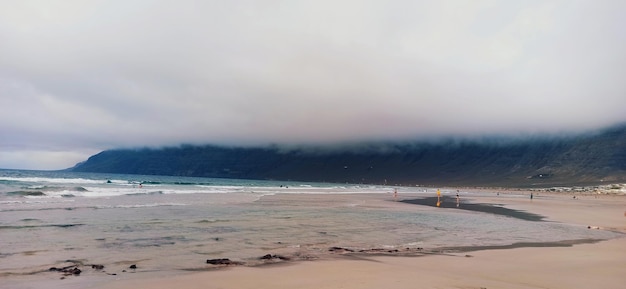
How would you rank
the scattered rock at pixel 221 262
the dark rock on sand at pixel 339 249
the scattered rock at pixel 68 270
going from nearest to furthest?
the scattered rock at pixel 68 270 < the scattered rock at pixel 221 262 < the dark rock on sand at pixel 339 249

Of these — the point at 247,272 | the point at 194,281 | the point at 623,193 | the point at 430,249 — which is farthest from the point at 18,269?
the point at 623,193

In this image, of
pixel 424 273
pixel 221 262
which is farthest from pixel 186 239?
pixel 424 273

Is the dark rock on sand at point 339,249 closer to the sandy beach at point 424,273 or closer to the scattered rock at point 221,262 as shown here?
the sandy beach at point 424,273

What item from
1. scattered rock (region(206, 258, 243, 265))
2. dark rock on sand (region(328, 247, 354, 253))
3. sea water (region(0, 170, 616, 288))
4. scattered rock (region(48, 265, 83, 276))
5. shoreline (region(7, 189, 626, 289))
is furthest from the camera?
dark rock on sand (region(328, 247, 354, 253))

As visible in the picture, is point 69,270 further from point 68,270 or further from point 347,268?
point 347,268

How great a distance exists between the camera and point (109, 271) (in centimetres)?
1033

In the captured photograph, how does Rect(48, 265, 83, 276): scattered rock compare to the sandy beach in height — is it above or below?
below

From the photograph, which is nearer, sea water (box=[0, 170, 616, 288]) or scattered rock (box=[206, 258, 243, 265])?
scattered rock (box=[206, 258, 243, 265])

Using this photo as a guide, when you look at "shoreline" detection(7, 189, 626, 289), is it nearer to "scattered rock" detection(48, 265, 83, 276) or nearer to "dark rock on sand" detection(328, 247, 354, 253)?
"dark rock on sand" detection(328, 247, 354, 253)

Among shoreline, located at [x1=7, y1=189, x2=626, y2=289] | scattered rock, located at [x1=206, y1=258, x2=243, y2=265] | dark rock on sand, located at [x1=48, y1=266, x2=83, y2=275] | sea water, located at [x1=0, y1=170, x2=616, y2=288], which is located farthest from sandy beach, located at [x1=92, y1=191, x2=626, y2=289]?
dark rock on sand, located at [x1=48, y1=266, x2=83, y2=275]

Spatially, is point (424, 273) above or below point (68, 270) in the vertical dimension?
above

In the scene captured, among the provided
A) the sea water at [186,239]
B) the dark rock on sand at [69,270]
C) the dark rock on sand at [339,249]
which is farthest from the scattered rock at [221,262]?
the dark rock on sand at [339,249]

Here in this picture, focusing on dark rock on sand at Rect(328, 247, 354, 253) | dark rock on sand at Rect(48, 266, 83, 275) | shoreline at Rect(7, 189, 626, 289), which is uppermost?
shoreline at Rect(7, 189, 626, 289)

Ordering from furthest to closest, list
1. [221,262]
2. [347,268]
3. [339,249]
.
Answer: [339,249]
[221,262]
[347,268]
